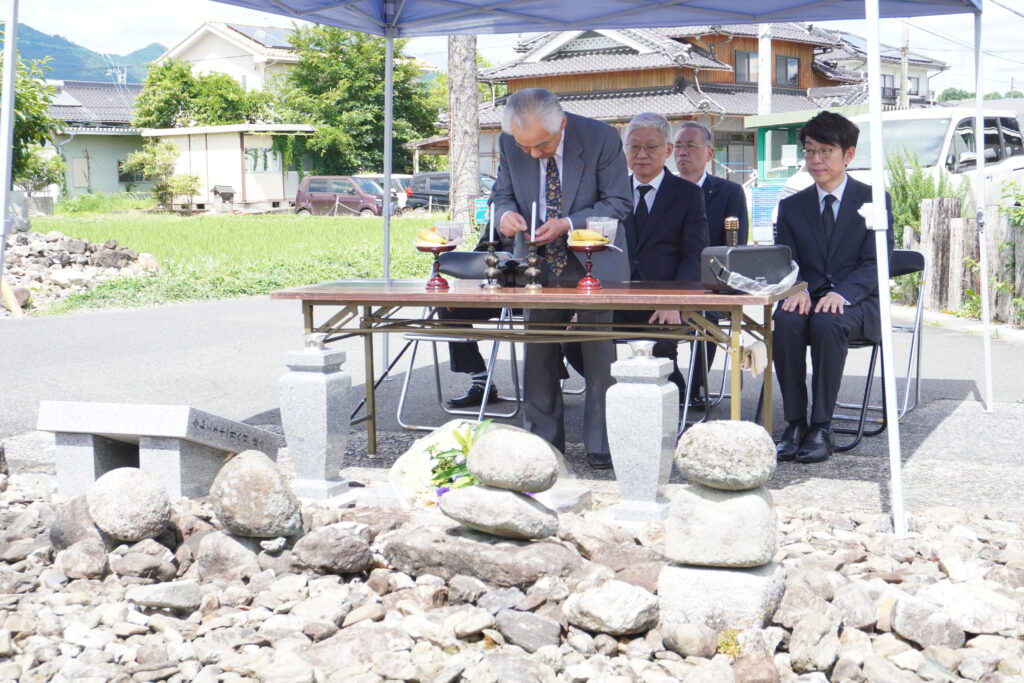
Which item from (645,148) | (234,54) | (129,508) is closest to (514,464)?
(129,508)

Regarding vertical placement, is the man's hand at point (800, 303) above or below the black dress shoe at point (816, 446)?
above

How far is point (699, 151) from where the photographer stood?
664 centimetres

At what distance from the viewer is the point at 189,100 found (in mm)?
48938

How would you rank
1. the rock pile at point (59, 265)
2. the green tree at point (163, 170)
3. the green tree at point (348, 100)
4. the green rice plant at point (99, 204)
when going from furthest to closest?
the green tree at point (348, 100), the green tree at point (163, 170), the green rice plant at point (99, 204), the rock pile at point (59, 265)

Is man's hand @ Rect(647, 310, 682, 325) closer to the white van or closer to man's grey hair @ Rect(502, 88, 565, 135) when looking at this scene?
man's grey hair @ Rect(502, 88, 565, 135)

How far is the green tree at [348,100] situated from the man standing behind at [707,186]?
4031 centimetres

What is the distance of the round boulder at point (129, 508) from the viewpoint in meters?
3.86

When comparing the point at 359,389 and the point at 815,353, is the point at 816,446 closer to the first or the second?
the point at 815,353

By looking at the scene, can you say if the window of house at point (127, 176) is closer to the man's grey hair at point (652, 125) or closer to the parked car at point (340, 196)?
the parked car at point (340, 196)

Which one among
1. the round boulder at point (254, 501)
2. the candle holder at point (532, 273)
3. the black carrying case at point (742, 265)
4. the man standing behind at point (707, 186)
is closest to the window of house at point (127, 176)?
the man standing behind at point (707, 186)

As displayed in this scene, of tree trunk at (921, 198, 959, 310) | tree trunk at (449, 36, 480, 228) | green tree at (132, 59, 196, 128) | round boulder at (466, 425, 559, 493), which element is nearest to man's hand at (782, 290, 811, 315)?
round boulder at (466, 425, 559, 493)

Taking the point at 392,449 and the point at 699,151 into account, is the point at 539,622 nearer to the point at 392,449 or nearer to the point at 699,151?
the point at 392,449

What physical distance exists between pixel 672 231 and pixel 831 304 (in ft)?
3.50

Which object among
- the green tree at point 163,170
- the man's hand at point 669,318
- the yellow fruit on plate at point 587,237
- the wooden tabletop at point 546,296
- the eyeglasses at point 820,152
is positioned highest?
the green tree at point 163,170
